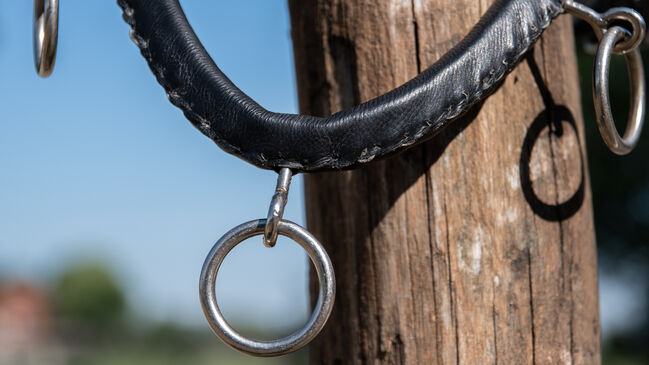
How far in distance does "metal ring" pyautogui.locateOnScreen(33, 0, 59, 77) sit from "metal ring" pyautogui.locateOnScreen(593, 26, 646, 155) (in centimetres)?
94

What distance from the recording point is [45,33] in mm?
1107

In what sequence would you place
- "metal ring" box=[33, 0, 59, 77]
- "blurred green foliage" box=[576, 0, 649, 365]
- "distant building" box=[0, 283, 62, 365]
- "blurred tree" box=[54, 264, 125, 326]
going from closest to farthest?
"metal ring" box=[33, 0, 59, 77] → "blurred green foliage" box=[576, 0, 649, 365] → "distant building" box=[0, 283, 62, 365] → "blurred tree" box=[54, 264, 125, 326]

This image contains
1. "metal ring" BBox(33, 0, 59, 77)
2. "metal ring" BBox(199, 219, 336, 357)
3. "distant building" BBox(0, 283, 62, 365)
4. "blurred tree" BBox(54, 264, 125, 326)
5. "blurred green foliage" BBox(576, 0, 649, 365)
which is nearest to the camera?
"metal ring" BBox(199, 219, 336, 357)

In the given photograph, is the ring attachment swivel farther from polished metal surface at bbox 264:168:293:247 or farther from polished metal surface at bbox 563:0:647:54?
polished metal surface at bbox 563:0:647:54

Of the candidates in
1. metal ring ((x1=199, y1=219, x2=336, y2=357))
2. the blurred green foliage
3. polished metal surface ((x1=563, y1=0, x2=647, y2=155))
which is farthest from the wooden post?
the blurred green foliage

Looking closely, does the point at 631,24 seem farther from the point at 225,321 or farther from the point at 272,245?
the point at 225,321

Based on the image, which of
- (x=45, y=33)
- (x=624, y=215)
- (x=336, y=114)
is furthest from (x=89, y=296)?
(x=336, y=114)

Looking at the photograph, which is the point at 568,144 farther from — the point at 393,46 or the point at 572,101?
the point at 393,46

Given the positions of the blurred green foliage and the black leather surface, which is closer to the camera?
the black leather surface

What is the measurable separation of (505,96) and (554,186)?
202 mm

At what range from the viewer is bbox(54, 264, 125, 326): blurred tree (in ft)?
142

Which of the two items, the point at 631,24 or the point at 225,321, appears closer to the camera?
the point at 225,321

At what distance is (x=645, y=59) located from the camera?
8500mm

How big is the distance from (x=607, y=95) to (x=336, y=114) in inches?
19.3
